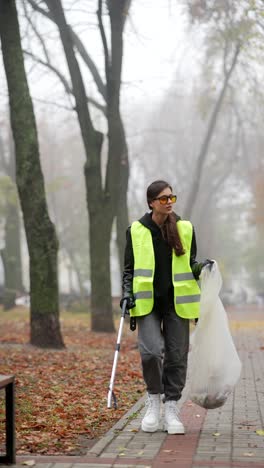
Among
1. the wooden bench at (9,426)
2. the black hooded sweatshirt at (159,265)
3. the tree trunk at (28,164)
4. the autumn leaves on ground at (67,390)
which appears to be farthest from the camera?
the tree trunk at (28,164)

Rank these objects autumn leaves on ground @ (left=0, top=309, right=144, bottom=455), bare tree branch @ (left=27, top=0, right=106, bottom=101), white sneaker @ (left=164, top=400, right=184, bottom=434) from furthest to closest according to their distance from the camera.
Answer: bare tree branch @ (left=27, top=0, right=106, bottom=101) → autumn leaves on ground @ (left=0, top=309, right=144, bottom=455) → white sneaker @ (left=164, top=400, right=184, bottom=434)

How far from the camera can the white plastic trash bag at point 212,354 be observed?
748 cm

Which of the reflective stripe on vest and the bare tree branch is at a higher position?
the bare tree branch

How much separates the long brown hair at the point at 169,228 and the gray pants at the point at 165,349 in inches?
18.3

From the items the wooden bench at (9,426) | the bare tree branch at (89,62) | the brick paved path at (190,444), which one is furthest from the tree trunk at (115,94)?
the wooden bench at (9,426)

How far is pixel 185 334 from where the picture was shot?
7547mm

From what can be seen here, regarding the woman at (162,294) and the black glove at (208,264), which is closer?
the woman at (162,294)

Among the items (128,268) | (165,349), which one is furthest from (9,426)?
(128,268)

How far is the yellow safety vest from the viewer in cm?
739

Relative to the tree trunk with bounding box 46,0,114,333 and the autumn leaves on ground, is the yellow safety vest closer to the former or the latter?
the autumn leaves on ground

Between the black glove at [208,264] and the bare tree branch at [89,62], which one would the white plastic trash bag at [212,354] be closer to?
the black glove at [208,264]

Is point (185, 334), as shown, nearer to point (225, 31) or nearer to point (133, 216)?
point (225, 31)

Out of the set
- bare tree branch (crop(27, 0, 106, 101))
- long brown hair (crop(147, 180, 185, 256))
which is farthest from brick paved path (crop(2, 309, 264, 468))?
bare tree branch (crop(27, 0, 106, 101))

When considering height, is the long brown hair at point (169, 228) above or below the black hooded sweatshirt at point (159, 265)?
above
